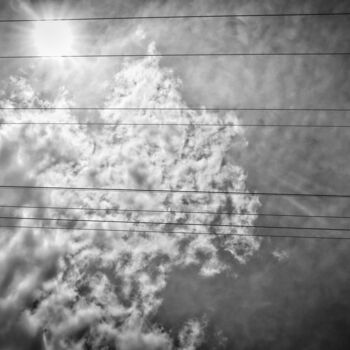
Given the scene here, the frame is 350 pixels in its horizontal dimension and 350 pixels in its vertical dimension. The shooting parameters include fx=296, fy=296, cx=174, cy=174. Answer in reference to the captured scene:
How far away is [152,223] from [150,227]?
3.50 ft

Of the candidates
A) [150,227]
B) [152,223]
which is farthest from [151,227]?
[152,223]

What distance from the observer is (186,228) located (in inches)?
579

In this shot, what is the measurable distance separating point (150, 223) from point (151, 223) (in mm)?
44

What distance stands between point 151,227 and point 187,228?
182cm

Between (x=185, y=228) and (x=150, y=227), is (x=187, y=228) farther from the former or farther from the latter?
(x=150, y=227)

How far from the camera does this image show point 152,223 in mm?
13133

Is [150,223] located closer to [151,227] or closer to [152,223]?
[152,223]

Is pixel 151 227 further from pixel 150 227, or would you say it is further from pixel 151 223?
pixel 151 223

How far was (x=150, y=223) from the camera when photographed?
43.0 ft

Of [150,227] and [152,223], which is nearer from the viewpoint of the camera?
[152,223]

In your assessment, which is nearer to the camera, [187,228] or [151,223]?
[151,223]

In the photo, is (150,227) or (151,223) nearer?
(151,223)

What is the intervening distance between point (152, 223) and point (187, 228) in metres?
2.25

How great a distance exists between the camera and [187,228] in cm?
1462
